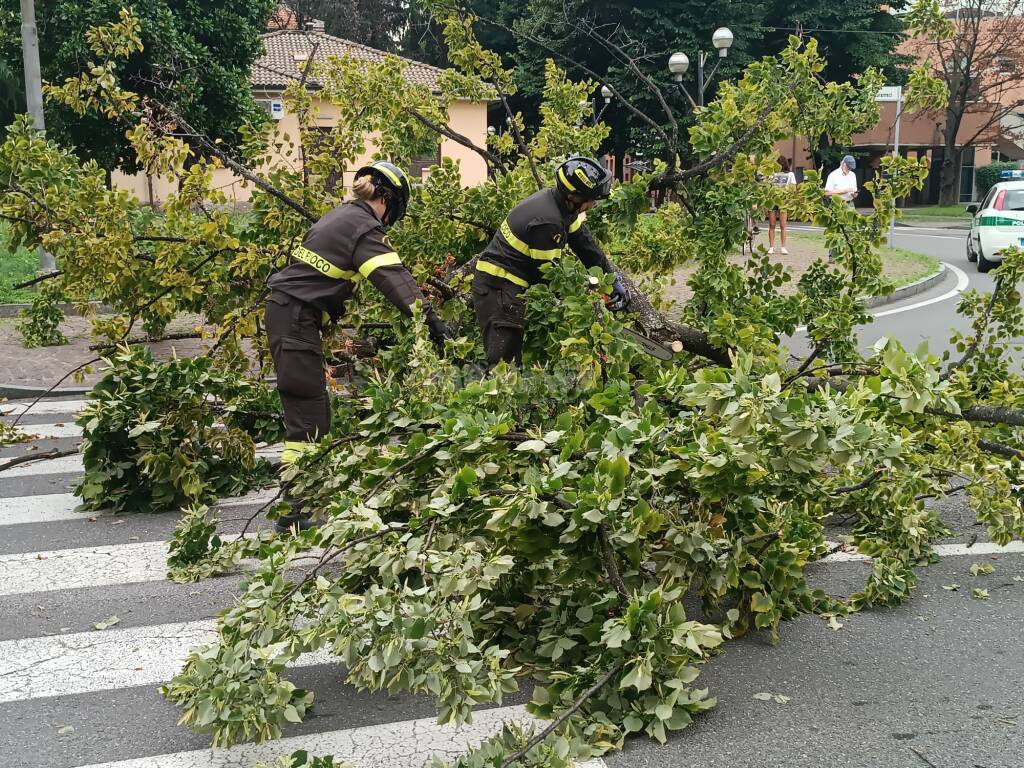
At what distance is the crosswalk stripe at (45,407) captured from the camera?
8797 mm

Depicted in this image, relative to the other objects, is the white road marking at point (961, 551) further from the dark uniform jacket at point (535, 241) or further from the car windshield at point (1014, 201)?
the car windshield at point (1014, 201)

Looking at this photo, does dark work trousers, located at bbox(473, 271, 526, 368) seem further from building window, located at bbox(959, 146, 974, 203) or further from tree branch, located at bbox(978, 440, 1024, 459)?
building window, located at bbox(959, 146, 974, 203)

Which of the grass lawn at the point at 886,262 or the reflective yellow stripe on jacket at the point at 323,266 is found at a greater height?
the reflective yellow stripe on jacket at the point at 323,266

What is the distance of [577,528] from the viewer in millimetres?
3441

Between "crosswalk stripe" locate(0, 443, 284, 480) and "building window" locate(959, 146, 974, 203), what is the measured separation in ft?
167

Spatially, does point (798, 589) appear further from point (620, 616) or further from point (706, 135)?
point (706, 135)

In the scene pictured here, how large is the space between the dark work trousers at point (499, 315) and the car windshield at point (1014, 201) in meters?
14.9

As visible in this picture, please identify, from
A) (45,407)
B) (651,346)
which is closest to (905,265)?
(651,346)

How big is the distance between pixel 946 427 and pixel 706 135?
243cm

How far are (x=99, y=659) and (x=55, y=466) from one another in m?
3.41

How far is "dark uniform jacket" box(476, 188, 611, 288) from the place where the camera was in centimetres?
615

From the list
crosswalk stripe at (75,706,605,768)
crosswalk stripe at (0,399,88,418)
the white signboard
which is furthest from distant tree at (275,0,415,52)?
crosswalk stripe at (75,706,605,768)

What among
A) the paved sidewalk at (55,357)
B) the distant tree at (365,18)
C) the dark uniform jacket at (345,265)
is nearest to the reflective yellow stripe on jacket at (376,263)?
the dark uniform jacket at (345,265)

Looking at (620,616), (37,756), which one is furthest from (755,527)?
(37,756)
